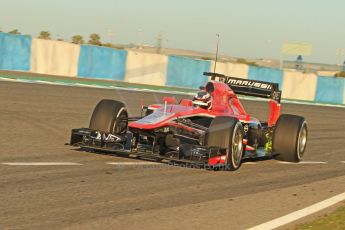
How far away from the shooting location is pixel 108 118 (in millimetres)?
10602

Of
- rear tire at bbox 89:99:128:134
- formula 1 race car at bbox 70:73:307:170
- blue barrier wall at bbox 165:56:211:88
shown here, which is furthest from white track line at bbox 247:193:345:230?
blue barrier wall at bbox 165:56:211:88

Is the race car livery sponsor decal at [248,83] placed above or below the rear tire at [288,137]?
above

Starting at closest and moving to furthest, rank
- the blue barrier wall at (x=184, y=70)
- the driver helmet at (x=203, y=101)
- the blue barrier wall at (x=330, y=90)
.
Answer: the driver helmet at (x=203, y=101), the blue barrier wall at (x=184, y=70), the blue barrier wall at (x=330, y=90)

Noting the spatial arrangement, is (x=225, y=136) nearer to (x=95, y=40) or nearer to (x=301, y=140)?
(x=301, y=140)

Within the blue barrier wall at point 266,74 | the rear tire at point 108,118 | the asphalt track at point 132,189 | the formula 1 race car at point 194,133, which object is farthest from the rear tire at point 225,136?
the blue barrier wall at point 266,74

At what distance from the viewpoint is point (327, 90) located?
37.6 metres

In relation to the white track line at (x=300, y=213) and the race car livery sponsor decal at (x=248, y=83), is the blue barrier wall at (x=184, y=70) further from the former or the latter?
the white track line at (x=300, y=213)

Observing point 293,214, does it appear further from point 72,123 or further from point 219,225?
point 72,123

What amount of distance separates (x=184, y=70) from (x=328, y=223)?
28.8 metres

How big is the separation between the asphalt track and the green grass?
1.39 ft

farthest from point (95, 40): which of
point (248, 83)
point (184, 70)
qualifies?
point (248, 83)

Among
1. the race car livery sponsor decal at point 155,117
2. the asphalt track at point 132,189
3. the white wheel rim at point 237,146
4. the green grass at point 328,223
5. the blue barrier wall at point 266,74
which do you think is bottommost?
the asphalt track at point 132,189

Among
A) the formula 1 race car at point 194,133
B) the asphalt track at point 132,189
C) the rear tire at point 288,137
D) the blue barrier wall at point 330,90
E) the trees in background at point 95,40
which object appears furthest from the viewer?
the trees in background at point 95,40

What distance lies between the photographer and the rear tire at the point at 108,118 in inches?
416
